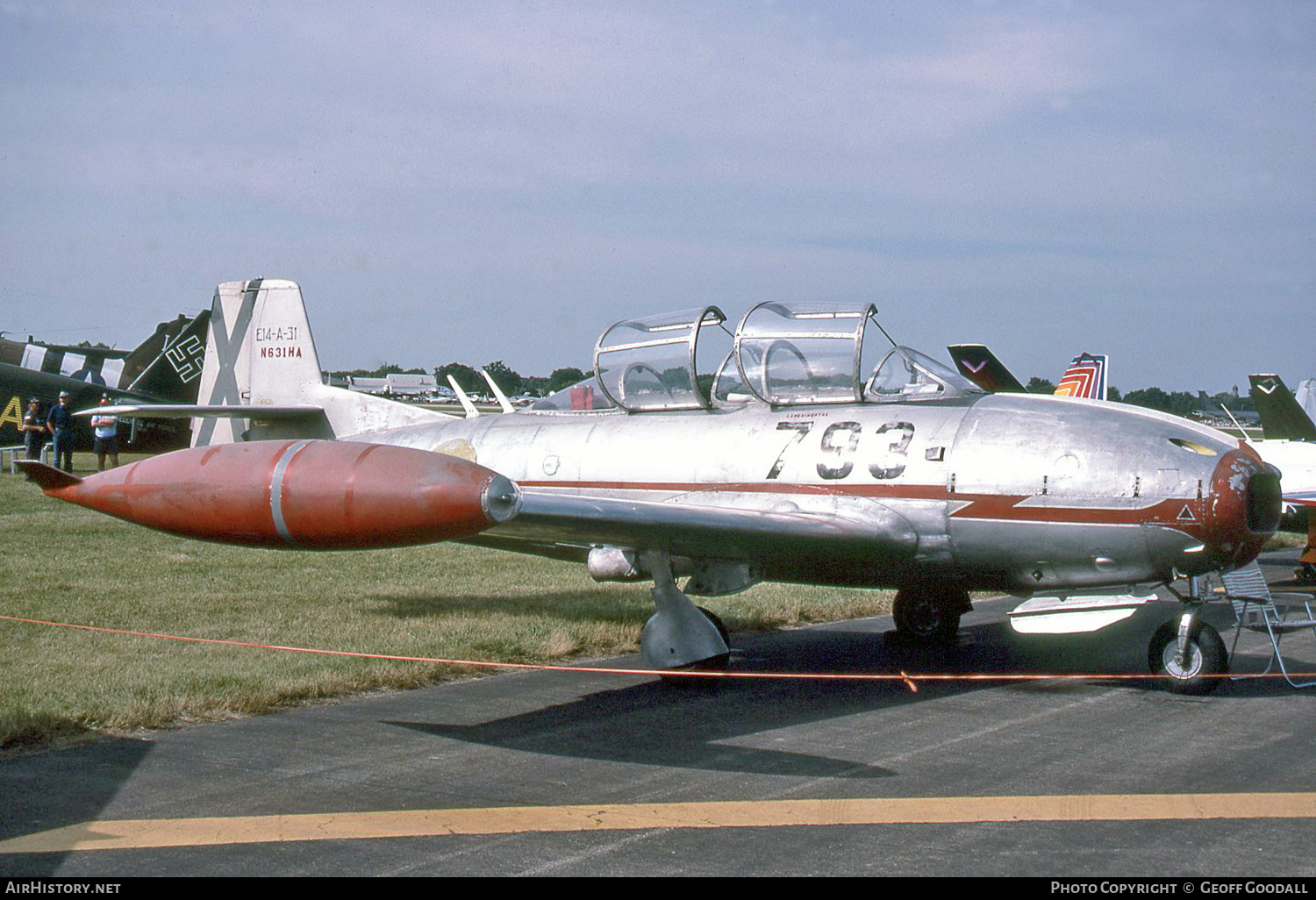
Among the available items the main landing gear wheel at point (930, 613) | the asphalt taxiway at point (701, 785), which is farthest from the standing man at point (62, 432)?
the main landing gear wheel at point (930, 613)

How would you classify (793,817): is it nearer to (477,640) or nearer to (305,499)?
(305,499)

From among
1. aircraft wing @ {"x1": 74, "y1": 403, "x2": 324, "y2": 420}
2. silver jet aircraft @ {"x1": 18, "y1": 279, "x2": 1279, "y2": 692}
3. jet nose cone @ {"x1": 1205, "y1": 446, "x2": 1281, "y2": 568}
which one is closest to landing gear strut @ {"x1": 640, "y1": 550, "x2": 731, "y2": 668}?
silver jet aircraft @ {"x1": 18, "y1": 279, "x2": 1279, "y2": 692}

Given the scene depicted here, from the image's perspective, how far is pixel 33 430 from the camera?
27625 mm

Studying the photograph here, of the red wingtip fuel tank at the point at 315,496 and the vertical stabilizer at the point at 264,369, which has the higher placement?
the vertical stabilizer at the point at 264,369

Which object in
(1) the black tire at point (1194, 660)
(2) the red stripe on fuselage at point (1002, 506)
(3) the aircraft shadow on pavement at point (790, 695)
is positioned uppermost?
Answer: (2) the red stripe on fuselage at point (1002, 506)

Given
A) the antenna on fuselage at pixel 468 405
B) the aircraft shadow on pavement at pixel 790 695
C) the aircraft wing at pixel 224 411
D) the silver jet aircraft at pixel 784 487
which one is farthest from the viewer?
the antenna on fuselage at pixel 468 405

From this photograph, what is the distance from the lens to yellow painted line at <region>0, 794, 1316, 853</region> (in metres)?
4.88

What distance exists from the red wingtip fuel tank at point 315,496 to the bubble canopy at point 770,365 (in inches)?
152

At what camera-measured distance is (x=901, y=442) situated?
324 inches

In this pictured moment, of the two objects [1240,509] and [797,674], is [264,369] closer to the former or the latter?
[797,674]

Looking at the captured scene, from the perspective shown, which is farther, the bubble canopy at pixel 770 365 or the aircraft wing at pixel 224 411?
the aircraft wing at pixel 224 411

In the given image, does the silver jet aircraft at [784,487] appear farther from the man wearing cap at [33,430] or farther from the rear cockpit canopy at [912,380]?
the man wearing cap at [33,430]

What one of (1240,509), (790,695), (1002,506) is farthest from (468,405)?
(1240,509)

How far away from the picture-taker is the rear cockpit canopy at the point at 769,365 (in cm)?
875
